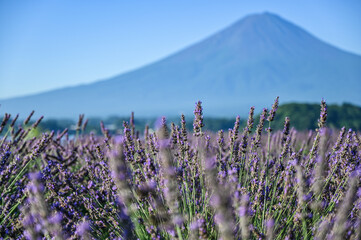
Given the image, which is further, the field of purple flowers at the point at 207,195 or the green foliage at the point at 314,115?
the green foliage at the point at 314,115

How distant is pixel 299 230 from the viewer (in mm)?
1695

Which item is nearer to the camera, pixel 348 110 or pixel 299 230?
pixel 299 230

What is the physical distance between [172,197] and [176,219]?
0.08 m

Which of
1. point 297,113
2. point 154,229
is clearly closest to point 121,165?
point 154,229

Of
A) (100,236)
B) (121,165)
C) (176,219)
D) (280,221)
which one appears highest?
(121,165)

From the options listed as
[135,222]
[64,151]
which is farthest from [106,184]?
[64,151]

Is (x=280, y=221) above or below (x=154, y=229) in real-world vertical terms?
below

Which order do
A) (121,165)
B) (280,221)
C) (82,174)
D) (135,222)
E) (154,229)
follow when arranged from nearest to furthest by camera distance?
1. (121,165)
2. (154,229)
3. (135,222)
4. (280,221)
5. (82,174)

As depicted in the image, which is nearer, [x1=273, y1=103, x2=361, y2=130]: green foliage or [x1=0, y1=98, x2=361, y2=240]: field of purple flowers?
[x1=0, y1=98, x2=361, y2=240]: field of purple flowers

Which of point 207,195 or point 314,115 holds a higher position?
point 207,195

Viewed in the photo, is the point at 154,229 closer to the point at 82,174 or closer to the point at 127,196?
the point at 127,196

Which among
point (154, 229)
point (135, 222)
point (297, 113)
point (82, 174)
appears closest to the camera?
point (154, 229)

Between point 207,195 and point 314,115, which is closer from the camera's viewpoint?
point 207,195

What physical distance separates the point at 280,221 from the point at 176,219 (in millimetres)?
1027
